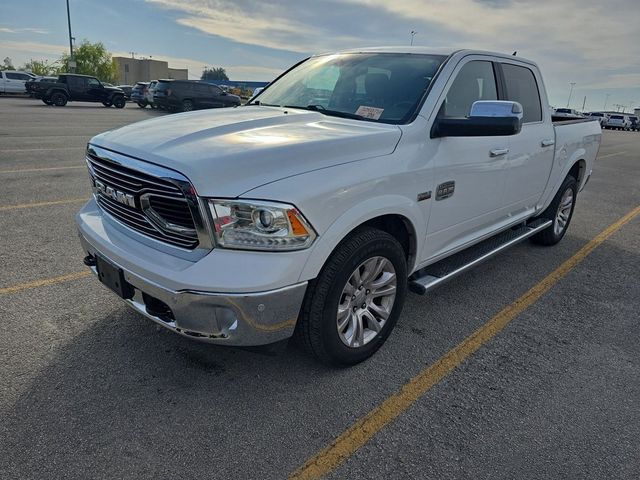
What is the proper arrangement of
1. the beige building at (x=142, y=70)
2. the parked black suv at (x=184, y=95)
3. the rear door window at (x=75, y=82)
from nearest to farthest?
the parked black suv at (x=184, y=95) → the rear door window at (x=75, y=82) → the beige building at (x=142, y=70)

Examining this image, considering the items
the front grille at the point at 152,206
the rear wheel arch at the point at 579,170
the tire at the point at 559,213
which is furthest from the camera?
the rear wheel arch at the point at 579,170

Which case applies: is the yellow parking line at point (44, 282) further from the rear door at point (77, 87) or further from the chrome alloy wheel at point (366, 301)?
the rear door at point (77, 87)

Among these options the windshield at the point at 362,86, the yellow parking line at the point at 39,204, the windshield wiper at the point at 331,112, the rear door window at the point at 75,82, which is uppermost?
the windshield at the point at 362,86

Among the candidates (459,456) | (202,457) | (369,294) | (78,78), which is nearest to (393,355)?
(369,294)

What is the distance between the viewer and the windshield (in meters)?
3.27

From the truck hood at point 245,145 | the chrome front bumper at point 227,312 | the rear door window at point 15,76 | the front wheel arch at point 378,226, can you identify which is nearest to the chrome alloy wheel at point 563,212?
the front wheel arch at point 378,226

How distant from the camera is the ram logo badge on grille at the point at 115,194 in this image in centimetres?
259

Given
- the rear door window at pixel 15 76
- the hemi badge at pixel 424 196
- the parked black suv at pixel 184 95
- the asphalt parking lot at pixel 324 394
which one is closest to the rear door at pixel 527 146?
the asphalt parking lot at pixel 324 394

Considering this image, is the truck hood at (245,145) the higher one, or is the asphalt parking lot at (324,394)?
the truck hood at (245,145)

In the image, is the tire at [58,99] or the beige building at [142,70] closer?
the tire at [58,99]

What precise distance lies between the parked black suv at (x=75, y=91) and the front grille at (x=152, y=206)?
96.1ft

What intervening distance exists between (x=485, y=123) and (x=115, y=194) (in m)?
2.24

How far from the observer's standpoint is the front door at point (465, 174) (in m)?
3.20

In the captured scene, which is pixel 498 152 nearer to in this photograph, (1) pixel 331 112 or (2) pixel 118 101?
(1) pixel 331 112
